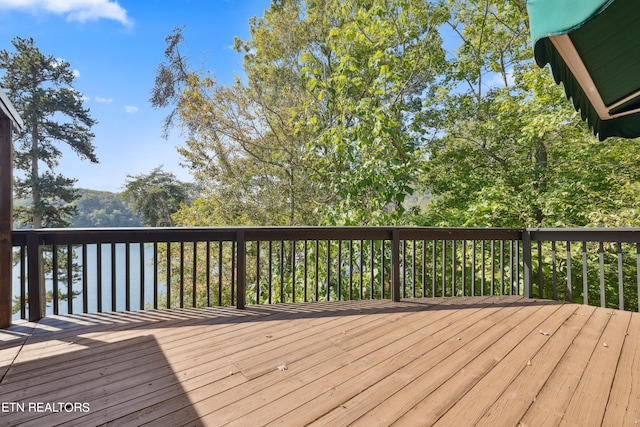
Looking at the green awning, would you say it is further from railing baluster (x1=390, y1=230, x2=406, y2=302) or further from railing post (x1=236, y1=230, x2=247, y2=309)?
railing post (x1=236, y1=230, x2=247, y2=309)

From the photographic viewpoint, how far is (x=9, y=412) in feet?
4.62

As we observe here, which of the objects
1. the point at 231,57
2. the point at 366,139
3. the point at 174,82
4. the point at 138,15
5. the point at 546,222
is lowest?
the point at 546,222

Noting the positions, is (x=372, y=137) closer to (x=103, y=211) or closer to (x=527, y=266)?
(x=527, y=266)

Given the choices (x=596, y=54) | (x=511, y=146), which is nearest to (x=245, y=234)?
(x=596, y=54)

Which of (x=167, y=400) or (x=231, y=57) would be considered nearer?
(x=167, y=400)

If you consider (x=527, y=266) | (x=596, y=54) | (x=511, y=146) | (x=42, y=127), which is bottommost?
(x=527, y=266)

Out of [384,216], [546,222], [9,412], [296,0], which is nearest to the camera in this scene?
[9,412]

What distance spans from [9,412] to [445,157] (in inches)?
376

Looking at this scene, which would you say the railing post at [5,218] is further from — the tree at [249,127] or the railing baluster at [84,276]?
the tree at [249,127]

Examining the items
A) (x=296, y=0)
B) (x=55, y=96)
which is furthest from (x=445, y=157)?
(x=55, y=96)

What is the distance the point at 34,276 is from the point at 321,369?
260 centimetres

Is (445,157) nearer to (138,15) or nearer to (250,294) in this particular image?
(250,294)

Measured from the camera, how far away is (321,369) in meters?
1.82

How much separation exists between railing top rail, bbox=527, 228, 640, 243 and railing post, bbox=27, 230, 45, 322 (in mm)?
5156
